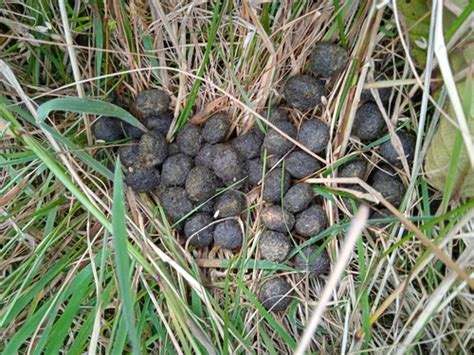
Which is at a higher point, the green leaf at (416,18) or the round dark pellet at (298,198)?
the green leaf at (416,18)

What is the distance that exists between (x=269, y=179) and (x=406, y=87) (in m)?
0.36

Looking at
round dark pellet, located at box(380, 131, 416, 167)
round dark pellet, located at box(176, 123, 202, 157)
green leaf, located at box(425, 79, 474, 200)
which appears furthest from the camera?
round dark pellet, located at box(176, 123, 202, 157)

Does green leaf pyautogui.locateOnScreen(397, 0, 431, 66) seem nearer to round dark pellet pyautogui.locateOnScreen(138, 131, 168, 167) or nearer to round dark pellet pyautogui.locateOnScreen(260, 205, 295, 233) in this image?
round dark pellet pyautogui.locateOnScreen(260, 205, 295, 233)

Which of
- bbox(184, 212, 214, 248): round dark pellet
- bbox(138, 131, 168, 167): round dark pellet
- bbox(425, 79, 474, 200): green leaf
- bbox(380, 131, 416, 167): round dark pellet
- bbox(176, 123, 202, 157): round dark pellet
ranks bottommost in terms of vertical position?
bbox(184, 212, 214, 248): round dark pellet

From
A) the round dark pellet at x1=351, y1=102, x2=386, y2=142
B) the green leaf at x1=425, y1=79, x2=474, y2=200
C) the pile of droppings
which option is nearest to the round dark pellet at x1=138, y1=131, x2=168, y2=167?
the pile of droppings

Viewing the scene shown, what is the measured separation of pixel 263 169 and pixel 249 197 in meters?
0.10

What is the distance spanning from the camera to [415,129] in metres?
1.12

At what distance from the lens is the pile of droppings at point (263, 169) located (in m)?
1.16

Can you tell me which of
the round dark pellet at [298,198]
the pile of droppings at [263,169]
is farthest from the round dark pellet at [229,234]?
the round dark pellet at [298,198]

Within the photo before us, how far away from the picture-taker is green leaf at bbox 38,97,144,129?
1063 millimetres

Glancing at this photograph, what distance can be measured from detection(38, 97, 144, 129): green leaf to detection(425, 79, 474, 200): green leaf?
0.66 m

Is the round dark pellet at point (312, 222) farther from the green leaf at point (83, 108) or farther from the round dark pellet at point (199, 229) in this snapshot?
the green leaf at point (83, 108)

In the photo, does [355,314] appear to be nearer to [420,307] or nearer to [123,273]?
[420,307]

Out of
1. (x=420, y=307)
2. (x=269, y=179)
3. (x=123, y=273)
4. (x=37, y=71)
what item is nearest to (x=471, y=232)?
(x=420, y=307)
